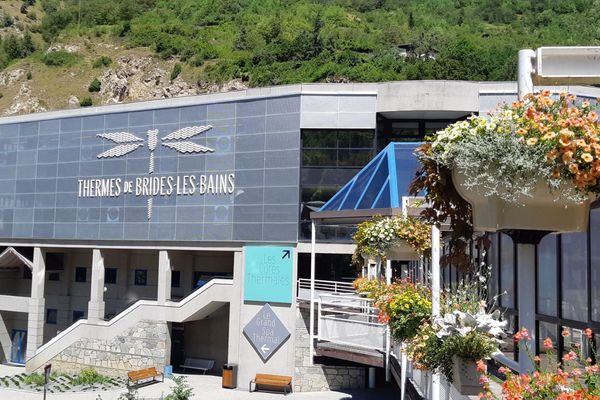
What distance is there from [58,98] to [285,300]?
6053cm

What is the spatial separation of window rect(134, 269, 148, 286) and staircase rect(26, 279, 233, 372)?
4.65m

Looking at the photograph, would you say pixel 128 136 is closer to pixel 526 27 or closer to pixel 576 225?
pixel 576 225

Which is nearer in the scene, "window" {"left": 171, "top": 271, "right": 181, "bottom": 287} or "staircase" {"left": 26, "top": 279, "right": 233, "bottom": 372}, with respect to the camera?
"staircase" {"left": 26, "top": 279, "right": 233, "bottom": 372}

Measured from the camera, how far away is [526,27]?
299 ft

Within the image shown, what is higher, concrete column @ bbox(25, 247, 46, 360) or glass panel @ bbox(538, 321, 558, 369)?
glass panel @ bbox(538, 321, 558, 369)

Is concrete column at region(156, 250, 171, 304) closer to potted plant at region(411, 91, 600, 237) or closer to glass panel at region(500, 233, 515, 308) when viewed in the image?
glass panel at region(500, 233, 515, 308)

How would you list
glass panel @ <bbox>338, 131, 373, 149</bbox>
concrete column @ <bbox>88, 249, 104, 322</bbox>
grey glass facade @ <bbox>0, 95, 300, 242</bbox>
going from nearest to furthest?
glass panel @ <bbox>338, 131, 373, 149</bbox> → grey glass facade @ <bbox>0, 95, 300, 242</bbox> → concrete column @ <bbox>88, 249, 104, 322</bbox>

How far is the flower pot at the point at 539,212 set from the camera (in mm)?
4273

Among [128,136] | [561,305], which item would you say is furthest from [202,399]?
[561,305]

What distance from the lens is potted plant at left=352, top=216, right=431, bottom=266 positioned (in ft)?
41.2

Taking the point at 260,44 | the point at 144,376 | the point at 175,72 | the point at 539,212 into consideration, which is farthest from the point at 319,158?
the point at 260,44

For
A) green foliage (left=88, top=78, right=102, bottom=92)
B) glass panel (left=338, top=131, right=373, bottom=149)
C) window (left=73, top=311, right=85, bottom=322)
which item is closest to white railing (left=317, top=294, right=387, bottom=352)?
glass panel (left=338, top=131, right=373, bottom=149)

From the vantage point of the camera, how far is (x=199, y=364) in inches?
1355

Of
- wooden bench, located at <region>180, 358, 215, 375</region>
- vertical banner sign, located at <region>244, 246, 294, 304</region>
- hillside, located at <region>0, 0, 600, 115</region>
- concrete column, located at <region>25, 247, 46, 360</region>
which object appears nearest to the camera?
vertical banner sign, located at <region>244, 246, 294, 304</region>
